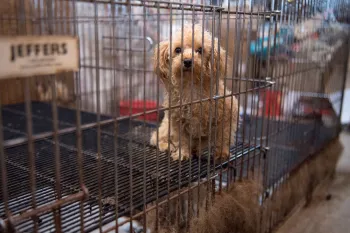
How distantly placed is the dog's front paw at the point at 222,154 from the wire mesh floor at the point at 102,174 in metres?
0.06

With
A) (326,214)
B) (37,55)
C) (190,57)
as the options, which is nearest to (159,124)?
(190,57)

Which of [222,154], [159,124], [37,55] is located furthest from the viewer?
[159,124]

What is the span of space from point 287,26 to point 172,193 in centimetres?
111

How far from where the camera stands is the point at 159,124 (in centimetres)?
200

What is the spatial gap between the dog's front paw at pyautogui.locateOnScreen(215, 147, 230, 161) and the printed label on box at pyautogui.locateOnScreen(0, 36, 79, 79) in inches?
35.2

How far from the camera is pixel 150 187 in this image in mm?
1274

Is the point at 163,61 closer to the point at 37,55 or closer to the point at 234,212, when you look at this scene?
the point at 234,212

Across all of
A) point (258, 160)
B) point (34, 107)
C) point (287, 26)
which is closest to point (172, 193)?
point (258, 160)

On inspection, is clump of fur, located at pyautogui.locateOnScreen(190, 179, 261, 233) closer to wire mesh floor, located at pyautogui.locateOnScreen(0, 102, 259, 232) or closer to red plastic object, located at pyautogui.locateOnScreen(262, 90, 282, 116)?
wire mesh floor, located at pyautogui.locateOnScreen(0, 102, 259, 232)

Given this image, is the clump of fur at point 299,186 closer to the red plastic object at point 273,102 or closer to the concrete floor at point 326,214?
the concrete floor at point 326,214

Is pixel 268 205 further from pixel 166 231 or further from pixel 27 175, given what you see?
pixel 27 175

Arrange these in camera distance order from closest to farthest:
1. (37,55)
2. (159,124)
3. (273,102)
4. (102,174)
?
1. (37,55)
2. (102,174)
3. (273,102)
4. (159,124)

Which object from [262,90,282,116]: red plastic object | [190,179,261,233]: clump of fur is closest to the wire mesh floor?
[190,179,261,233]: clump of fur

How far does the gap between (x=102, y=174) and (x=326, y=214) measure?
1.53m
